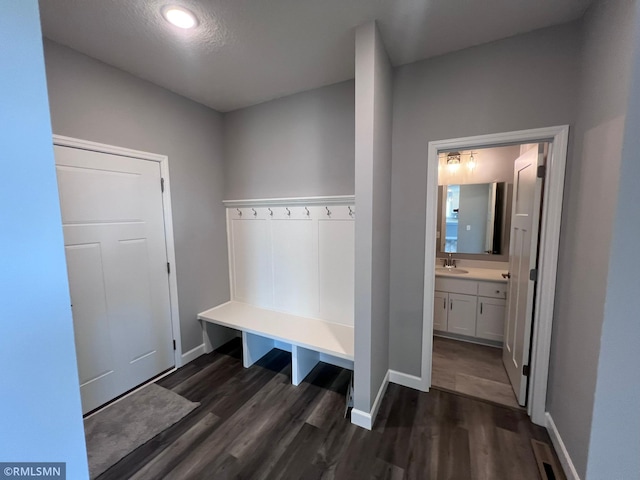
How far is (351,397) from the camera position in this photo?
81.2 inches

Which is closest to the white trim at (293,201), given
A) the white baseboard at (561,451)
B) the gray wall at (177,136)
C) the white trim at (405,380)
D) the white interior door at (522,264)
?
the gray wall at (177,136)

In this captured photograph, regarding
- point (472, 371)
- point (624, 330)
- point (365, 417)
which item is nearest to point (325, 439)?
point (365, 417)

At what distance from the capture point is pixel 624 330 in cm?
73

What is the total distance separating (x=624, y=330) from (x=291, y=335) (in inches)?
78.2

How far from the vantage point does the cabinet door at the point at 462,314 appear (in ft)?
9.49

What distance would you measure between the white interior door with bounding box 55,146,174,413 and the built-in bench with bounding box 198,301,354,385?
568 millimetres

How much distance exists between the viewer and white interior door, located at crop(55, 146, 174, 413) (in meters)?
1.87

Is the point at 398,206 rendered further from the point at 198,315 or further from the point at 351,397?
the point at 198,315

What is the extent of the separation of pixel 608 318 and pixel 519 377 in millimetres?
1665

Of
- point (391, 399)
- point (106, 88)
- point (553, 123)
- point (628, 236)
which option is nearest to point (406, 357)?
point (391, 399)

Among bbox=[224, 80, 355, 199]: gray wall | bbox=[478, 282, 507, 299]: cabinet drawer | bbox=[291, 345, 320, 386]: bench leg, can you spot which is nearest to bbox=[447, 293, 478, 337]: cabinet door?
bbox=[478, 282, 507, 299]: cabinet drawer

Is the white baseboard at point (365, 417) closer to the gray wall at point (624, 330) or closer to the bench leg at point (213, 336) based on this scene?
the gray wall at point (624, 330)

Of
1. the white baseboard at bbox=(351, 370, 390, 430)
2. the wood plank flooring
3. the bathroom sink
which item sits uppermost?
the bathroom sink

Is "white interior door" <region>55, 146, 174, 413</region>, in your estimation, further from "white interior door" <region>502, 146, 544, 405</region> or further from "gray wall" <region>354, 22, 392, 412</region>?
"white interior door" <region>502, 146, 544, 405</region>
